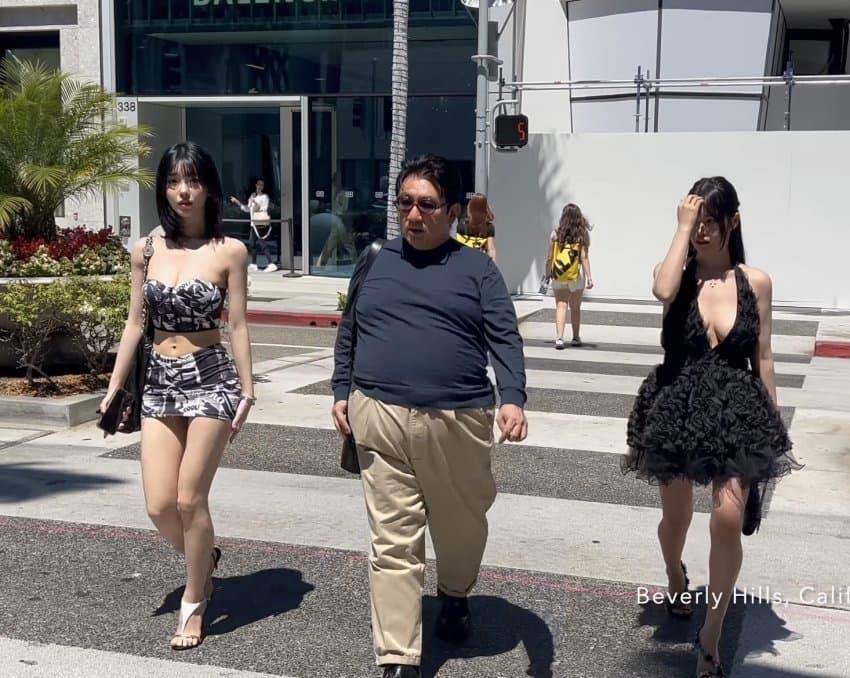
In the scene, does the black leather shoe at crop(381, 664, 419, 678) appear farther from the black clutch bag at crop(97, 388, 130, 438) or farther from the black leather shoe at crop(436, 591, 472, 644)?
the black clutch bag at crop(97, 388, 130, 438)

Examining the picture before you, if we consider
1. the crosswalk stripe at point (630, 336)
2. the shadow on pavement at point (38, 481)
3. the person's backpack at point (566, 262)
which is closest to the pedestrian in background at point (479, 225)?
the person's backpack at point (566, 262)

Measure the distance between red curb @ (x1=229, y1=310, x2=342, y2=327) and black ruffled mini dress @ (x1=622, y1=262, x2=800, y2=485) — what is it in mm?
11930

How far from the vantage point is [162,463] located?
172 inches

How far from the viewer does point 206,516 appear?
4453mm

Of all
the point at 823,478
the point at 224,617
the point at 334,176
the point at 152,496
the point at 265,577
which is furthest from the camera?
the point at 334,176

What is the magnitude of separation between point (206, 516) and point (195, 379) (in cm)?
54

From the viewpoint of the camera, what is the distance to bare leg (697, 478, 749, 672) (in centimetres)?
407

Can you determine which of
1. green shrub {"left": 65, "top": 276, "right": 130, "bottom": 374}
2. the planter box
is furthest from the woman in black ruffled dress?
green shrub {"left": 65, "top": 276, "right": 130, "bottom": 374}

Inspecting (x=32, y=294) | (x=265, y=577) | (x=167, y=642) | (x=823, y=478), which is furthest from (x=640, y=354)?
(x=167, y=642)

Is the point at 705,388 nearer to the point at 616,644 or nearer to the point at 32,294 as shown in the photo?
the point at 616,644

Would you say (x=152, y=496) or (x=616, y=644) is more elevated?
(x=152, y=496)

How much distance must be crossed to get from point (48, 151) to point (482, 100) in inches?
324

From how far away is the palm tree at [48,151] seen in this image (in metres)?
10.6

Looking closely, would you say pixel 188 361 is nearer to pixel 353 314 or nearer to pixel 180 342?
pixel 180 342
